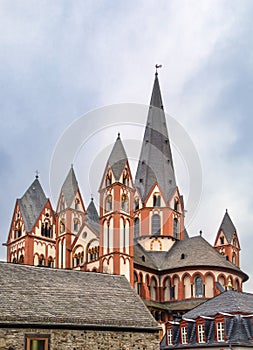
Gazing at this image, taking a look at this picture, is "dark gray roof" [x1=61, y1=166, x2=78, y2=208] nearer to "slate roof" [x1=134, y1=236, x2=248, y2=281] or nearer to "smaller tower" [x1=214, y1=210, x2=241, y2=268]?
"slate roof" [x1=134, y1=236, x2=248, y2=281]

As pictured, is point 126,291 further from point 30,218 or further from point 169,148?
point 169,148

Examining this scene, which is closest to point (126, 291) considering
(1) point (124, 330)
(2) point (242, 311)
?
(1) point (124, 330)

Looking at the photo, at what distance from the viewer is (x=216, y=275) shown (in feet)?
255

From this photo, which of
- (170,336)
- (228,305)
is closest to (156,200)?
(170,336)

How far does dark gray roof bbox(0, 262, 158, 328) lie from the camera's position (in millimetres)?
32194

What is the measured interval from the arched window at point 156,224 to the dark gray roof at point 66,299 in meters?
47.8

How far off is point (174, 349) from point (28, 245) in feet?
135

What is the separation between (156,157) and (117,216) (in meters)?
22.6

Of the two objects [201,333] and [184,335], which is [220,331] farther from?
[184,335]

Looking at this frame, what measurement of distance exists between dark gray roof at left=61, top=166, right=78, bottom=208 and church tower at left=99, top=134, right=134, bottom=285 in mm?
11519

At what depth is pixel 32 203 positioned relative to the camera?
90750 millimetres

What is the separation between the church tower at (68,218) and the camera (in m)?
81.2

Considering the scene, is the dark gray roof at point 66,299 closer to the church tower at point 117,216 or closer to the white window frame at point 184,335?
the white window frame at point 184,335

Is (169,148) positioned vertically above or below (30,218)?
above
